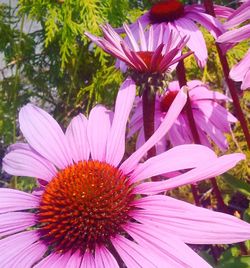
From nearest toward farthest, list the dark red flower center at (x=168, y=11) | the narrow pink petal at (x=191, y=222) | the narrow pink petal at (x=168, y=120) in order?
the narrow pink petal at (x=191, y=222) < the narrow pink petal at (x=168, y=120) < the dark red flower center at (x=168, y=11)

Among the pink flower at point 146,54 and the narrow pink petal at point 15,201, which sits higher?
the pink flower at point 146,54

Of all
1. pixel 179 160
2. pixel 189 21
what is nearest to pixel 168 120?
pixel 179 160

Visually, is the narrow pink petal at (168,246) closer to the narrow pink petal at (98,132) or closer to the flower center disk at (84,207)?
the flower center disk at (84,207)

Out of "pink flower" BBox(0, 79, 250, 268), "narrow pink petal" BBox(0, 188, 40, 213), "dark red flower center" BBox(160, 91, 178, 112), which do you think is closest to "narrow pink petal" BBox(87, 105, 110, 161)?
"pink flower" BBox(0, 79, 250, 268)

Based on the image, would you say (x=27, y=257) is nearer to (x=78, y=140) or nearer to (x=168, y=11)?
(x=78, y=140)

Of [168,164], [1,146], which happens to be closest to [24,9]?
[1,146]

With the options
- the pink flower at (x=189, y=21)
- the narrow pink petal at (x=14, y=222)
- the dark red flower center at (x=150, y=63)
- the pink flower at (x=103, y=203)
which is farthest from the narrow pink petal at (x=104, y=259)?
the pink flower at (x=189, y=21)
